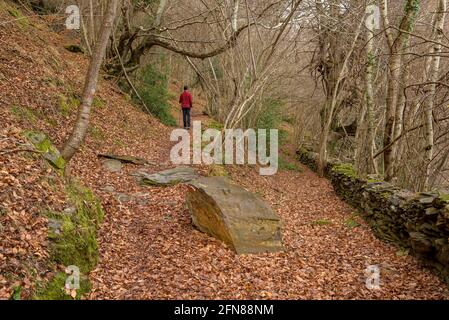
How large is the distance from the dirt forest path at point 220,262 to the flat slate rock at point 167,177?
13.9 inches

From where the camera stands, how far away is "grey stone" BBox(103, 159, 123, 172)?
9180mm

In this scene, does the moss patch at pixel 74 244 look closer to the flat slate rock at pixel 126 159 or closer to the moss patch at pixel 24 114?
the moss patch at pixel 24 114

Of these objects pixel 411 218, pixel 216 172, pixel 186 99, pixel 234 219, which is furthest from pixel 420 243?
pixel 186 99

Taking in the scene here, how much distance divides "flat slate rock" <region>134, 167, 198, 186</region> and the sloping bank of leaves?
8.30 feet

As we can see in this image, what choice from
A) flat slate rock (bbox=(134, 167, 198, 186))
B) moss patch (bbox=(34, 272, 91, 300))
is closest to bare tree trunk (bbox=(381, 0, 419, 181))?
flat slate rock (bbox=(134, 167, 198, 186))

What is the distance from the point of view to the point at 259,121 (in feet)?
71.2

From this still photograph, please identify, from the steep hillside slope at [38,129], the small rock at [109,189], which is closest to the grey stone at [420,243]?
the steep hillside slope at [38,129]

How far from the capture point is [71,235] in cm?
507

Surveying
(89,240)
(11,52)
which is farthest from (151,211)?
(11,52)

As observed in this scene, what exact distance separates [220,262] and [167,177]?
4.09m

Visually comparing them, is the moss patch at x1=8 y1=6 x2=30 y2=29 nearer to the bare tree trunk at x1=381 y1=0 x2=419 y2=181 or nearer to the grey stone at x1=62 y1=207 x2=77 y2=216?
the grey stone at x1=62 y1=207 x2=77 y2=216

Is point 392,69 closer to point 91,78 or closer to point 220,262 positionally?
point 220,262

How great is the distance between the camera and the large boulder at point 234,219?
638 cm
